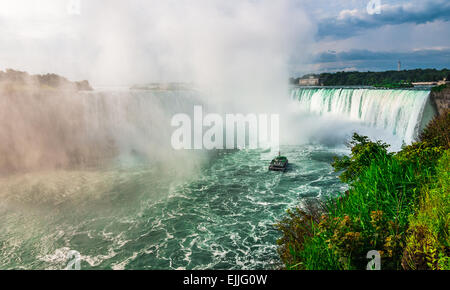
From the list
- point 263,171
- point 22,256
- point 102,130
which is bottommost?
point 22,256

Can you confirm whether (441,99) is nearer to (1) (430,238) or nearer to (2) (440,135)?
(2) (440,135)

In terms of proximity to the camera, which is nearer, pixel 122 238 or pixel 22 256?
pixel 22 256

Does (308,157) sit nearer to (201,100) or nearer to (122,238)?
(122,238)

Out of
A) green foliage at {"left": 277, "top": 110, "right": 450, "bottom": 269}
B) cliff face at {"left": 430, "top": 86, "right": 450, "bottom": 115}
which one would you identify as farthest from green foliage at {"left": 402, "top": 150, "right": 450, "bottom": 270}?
cliff face at {"left": 430, "top": 86, "right": 450, "bottom": 115}

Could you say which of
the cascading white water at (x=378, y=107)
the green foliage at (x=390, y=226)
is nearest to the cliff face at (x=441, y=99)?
the cascading white water at (x=378, y=107)

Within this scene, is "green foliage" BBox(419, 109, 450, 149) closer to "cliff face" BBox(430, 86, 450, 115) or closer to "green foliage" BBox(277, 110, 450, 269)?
"green foliage" BBox(277, 110, 450, 269)
